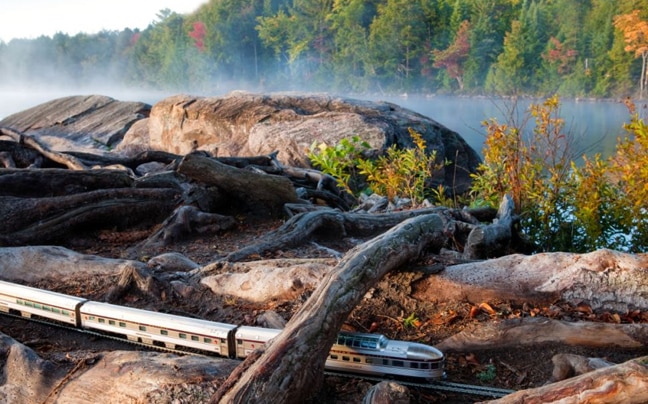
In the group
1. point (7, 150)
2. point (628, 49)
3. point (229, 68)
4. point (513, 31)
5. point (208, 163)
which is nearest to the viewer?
point (208, 163)

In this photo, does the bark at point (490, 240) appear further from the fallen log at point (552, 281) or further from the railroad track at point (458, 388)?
the railroad track at point (458, 388)

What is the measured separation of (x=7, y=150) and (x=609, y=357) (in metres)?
9.25

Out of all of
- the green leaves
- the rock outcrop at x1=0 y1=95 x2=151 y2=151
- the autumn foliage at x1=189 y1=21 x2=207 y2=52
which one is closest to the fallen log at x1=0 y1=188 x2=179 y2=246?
the green leaves

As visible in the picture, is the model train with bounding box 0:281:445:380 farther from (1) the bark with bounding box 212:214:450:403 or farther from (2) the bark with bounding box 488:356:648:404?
(2) the bark with bounding box 488:356:648:404

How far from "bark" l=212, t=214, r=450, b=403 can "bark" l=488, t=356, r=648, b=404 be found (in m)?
1.04

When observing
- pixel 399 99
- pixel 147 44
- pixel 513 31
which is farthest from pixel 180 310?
pixel 147 44

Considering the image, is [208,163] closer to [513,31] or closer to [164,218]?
[164,218]

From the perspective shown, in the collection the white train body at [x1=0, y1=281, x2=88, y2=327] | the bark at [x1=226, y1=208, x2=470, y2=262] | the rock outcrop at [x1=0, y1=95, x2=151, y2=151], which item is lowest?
the rock outcrop at [x1=0, y1=95, x2=151, y2=151]

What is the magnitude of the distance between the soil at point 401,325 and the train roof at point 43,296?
0.20 metres

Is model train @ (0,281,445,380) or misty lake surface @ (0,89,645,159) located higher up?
model train @ (0,281,445,380)

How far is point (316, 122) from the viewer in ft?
42.2

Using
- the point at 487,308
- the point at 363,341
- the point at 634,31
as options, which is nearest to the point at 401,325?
the point at 487,308

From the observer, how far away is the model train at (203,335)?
3570 millimetres

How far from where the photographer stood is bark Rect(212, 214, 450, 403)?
10.1 ft
